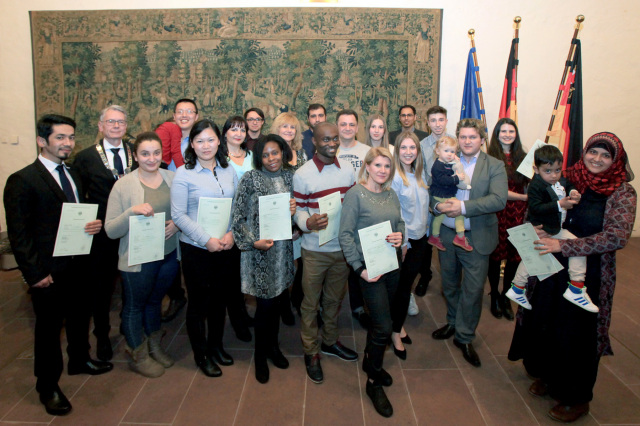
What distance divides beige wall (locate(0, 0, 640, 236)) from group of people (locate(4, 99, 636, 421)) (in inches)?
136

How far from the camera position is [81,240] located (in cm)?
252

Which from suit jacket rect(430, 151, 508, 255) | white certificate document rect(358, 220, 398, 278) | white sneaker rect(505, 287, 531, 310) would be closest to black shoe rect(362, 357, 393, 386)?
white certificate document rect(358, 220, 398, 278)

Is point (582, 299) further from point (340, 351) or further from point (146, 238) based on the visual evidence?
point (146, 238)

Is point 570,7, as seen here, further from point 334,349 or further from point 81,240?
point 81,240

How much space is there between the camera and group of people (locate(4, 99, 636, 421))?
2326 millimetres

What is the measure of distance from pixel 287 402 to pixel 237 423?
349 mm

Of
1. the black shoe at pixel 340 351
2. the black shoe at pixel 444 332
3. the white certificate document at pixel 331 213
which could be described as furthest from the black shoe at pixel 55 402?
the black shoe at pixel 444 332

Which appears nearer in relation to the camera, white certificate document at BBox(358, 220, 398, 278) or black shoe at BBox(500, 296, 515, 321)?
white certificate document at BBox(358, 220, 398, 278)

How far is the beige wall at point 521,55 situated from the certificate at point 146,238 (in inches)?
170

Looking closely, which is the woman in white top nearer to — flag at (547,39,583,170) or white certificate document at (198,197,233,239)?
white certificate document at (198,197,233,239)

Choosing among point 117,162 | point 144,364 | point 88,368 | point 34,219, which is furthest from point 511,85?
point 88,368

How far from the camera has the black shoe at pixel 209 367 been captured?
286cm

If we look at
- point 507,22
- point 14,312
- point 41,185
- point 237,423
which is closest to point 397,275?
point 237,423

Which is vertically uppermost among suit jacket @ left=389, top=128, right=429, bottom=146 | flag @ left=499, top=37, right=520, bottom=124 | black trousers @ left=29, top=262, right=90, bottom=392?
flag @ left=499, top=37, right=520, bottom=124
